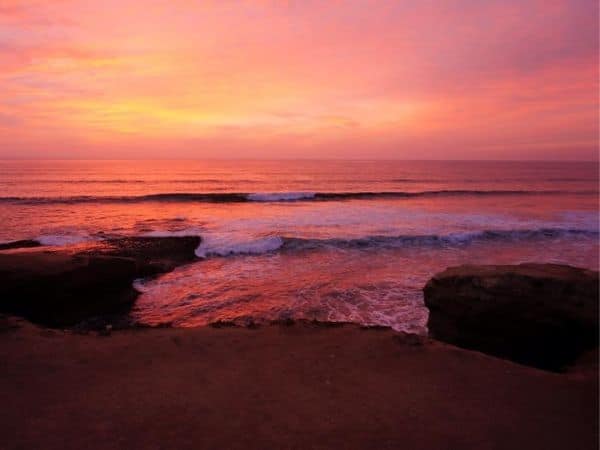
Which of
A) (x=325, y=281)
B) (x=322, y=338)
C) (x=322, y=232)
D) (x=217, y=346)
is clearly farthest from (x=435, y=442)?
(x=322, y=232)

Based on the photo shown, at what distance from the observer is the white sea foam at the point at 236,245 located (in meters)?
15.0

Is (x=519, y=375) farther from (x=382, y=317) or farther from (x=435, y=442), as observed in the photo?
(x=382, y=317)

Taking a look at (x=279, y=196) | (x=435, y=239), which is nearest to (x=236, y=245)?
(x=435, y=239)

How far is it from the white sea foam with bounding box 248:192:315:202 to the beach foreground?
2885 centimetres

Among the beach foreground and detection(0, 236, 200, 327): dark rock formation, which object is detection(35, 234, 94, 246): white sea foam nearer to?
detection(0, 236, 200, 327): dark rock formation

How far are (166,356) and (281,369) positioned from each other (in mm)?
Result: 1712

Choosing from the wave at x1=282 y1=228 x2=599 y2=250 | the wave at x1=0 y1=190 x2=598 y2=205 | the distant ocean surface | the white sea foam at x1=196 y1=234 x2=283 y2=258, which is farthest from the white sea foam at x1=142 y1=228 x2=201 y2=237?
the wave at x1=0 y1=190 x2=598 y2=205

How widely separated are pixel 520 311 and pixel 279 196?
1227 inches

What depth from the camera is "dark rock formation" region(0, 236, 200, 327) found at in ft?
29.3

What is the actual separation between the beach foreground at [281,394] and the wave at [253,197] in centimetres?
2781

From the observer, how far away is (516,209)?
2758cm

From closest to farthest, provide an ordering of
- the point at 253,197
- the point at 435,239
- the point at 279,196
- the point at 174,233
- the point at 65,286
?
1. the point at 65,286
2. the point at 435,239
3. the point at 174,233
4. the point at 253,197
5. the point at 279,196

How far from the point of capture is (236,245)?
15.7 m

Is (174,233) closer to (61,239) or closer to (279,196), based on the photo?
(61,239)
